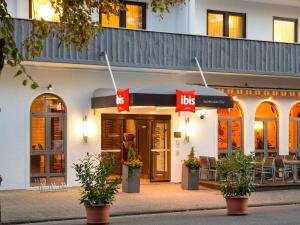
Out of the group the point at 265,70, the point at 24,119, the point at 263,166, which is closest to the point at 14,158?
the point at 24,119

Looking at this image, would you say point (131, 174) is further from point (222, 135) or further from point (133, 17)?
point (133, 17)

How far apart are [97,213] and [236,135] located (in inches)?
485

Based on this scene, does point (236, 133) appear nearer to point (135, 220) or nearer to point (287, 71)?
point (287, 71)

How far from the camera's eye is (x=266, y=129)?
83.2ft

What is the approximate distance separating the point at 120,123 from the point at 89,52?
3.15 m

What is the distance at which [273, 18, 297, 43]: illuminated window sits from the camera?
26.0 m

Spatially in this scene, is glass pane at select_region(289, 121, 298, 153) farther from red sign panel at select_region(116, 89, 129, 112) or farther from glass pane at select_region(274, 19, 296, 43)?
red sign panel at select_region(116, 89, 129, 112)

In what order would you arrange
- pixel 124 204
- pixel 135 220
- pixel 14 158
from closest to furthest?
pixel 135 220 → pixel 124 204 → pixel 14 158

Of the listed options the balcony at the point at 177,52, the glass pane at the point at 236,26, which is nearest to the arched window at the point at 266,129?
the balcony at the point at 177,52

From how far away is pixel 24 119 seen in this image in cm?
2036

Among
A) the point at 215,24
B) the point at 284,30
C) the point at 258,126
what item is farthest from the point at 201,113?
the point at 284,30

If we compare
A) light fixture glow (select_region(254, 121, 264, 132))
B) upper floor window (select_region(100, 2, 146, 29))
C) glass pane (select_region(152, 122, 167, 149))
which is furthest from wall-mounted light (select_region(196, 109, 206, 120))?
upper floor window (select_region(100, 2, 146, 29))

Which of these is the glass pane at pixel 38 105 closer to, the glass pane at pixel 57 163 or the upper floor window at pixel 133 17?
the glass pane at pixel 57 163

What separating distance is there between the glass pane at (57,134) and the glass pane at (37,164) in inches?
20.6
